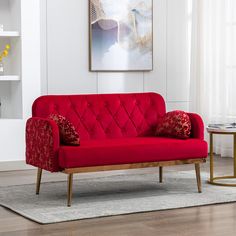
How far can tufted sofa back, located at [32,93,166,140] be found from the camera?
5.27 m

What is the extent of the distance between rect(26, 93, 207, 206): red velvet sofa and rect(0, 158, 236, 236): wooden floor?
0.55m

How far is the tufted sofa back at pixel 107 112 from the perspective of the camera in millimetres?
5266

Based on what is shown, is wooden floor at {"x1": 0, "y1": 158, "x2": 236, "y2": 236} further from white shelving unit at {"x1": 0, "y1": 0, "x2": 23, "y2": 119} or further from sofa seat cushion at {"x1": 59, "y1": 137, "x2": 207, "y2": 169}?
white shelving unit at {"x1": 0, "y1": 0, "x2": 23, "y2": 119}

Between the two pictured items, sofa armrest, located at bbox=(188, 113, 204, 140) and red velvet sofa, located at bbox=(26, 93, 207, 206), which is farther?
sofa armrest, located at bbox=(188, 113, 204, 140)

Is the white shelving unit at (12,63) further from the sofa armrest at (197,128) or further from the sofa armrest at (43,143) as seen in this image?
the sofa armrest at (197,128)

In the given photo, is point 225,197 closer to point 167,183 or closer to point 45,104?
point 167,183

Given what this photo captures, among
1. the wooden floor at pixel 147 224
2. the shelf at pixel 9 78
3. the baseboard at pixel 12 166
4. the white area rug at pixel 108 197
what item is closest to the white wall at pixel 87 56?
the shelf at pixel 9 78

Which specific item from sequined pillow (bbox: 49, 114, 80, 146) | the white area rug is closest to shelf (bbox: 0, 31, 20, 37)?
the white area rug

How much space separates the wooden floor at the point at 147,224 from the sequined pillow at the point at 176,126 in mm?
802

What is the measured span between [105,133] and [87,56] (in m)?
2.14

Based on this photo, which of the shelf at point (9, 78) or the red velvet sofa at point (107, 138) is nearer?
the red velvet sofa at point (107, 138)

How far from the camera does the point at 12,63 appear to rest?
23.0 ft

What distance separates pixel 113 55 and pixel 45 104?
8.00 feet

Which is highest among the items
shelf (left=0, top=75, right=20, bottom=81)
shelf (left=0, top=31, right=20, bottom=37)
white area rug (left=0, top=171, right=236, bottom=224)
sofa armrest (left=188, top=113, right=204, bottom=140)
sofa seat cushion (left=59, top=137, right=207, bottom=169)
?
shelf (left=0, top=31, right=20, bottom=37)
